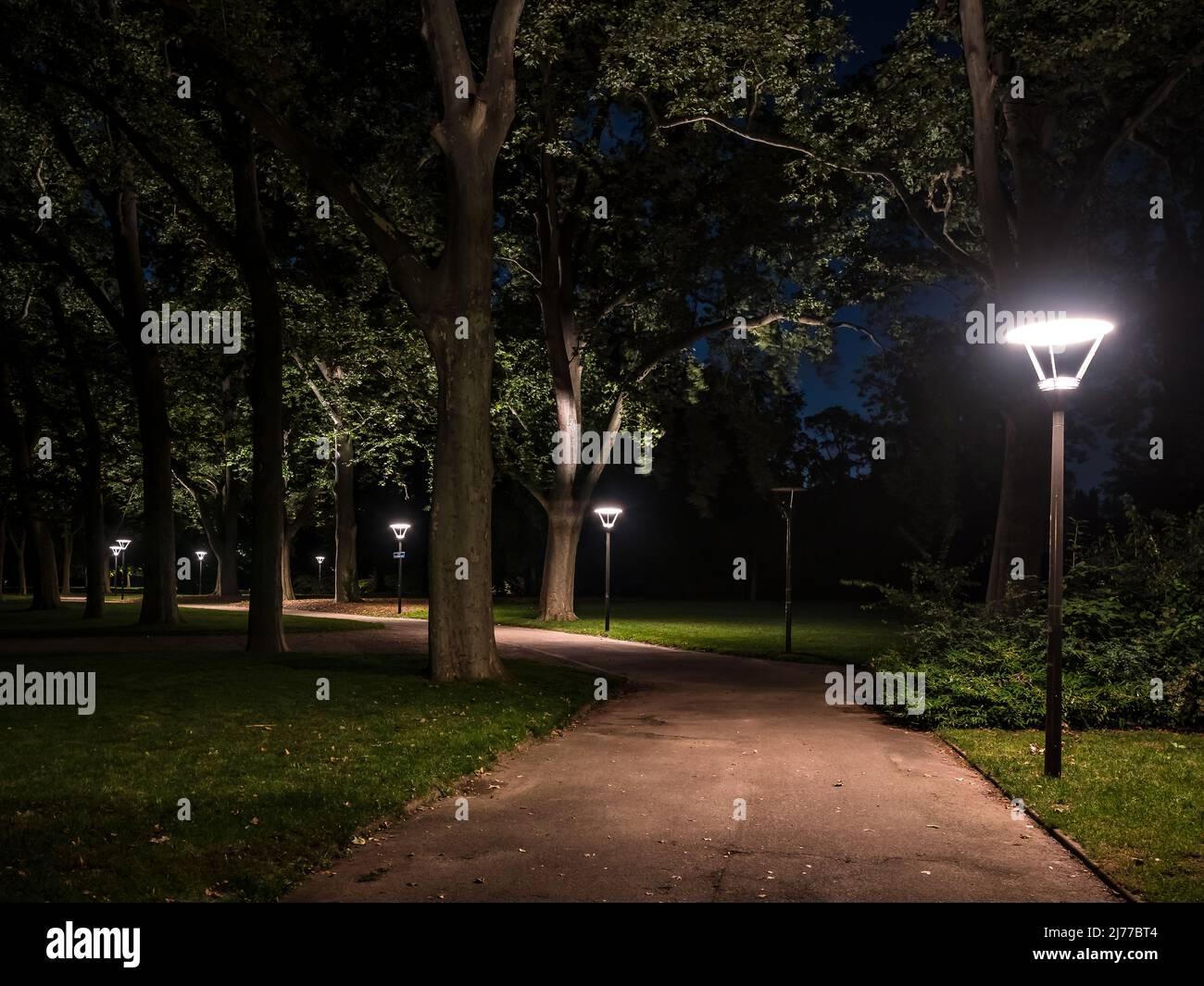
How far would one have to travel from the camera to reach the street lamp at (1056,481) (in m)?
8.87

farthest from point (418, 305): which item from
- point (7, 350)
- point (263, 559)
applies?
point (7, 350)

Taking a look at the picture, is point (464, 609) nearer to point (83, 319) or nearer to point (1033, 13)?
point (1033, 13)

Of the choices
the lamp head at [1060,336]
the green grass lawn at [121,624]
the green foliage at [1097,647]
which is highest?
the lamp head at [1060,336]

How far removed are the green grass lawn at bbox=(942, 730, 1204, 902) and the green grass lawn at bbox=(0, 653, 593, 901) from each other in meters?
4.93

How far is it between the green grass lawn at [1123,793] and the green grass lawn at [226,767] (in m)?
4.93

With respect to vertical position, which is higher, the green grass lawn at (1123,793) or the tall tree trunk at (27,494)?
the tall tree trunk at (27,494)

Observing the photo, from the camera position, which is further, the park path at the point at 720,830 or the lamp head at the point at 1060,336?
the lamp head at the point at 1060,336

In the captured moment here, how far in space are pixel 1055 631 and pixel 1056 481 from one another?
1410 mm

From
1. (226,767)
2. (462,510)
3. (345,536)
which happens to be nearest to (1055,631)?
(226,767)

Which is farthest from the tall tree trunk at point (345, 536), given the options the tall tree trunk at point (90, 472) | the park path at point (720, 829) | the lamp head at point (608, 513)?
the park path at point (720, 829)

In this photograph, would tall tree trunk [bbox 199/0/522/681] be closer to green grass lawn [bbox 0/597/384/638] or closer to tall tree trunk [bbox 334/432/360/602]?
green grass lawn [bbox 0/597/384/638]

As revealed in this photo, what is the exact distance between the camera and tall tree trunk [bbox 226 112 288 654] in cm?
1800

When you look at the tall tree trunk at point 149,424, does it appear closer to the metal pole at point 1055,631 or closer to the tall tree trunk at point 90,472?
the tall tree trunk at point 90,472
